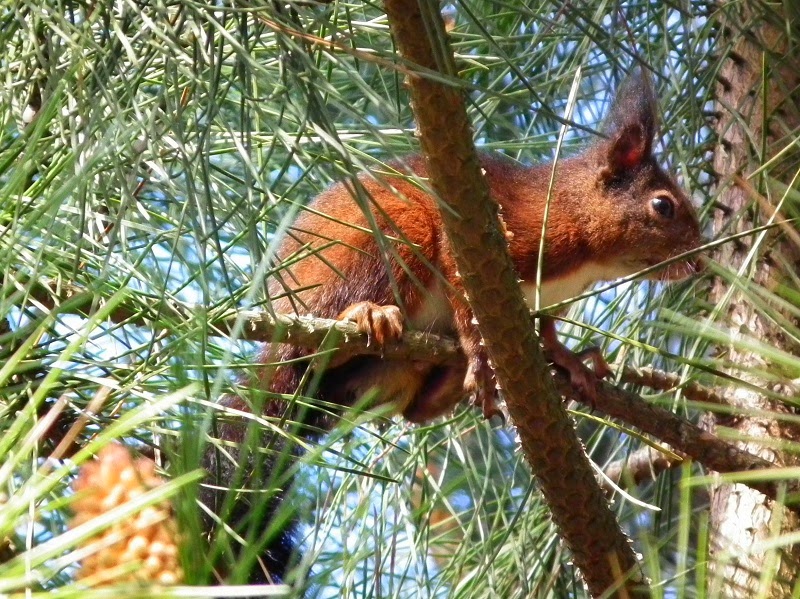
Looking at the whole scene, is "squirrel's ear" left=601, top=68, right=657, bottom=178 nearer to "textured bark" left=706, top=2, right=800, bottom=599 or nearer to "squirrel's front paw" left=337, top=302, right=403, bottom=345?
"textured bark" left=706, top=2, right=800, bottom=599

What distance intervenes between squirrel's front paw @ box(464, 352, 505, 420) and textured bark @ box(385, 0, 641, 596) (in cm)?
42

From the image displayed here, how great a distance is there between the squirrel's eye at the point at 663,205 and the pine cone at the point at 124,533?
7.62ft

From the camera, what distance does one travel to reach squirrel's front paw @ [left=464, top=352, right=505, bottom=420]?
7.07 feet

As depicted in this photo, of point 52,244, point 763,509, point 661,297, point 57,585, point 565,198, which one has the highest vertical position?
point 565,198

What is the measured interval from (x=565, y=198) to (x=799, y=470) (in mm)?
2168

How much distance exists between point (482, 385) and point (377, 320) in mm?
257

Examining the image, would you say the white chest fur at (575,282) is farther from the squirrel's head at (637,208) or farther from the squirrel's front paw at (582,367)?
the squirrel's front paw at (582,367)

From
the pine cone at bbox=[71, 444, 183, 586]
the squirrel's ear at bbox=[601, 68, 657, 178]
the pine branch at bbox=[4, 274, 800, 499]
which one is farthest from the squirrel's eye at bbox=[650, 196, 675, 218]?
the pine cone at bbox=[71, 444, 183, 586]

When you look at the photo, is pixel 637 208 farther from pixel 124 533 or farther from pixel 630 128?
pixel 124 533

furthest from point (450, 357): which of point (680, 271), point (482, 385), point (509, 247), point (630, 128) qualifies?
point (630, 128)

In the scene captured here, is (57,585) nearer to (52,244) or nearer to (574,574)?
(52,244)

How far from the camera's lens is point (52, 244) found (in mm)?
1532

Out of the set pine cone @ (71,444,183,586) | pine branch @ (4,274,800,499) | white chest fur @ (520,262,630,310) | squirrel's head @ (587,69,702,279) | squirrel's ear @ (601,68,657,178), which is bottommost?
pine cone @ (71,444,183,586)

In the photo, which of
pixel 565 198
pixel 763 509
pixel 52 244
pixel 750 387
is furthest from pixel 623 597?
pixel 565 198
